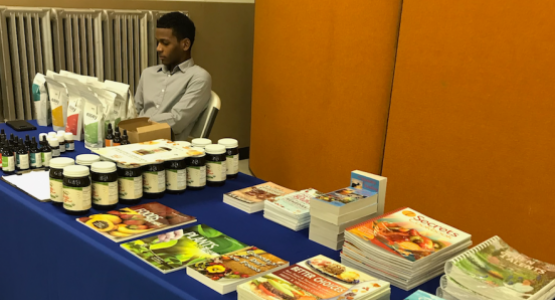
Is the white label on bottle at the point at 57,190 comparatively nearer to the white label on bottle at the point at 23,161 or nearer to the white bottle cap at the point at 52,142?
the white label on bottle at the point at 23,161

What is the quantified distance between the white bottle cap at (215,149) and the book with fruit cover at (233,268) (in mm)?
590

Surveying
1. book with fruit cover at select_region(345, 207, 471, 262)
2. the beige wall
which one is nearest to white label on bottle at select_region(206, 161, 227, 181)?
book with fruit cover at select_region(345, 207, 471, 262)

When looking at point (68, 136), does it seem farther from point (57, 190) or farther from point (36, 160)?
point (57, 190)

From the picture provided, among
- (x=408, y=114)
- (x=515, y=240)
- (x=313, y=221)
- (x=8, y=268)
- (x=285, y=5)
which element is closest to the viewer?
(x=313, y=221)

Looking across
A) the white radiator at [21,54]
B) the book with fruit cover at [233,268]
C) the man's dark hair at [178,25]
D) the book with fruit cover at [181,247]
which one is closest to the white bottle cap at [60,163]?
the book with fruit cover at [181,247]

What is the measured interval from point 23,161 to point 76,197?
1.95 ft

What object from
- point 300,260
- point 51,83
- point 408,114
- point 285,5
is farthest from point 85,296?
point 285,5

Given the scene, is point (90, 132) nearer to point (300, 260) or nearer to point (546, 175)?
point (300, 260)

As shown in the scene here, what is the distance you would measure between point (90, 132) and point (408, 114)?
1822 mm

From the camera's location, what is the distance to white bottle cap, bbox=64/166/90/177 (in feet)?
4.92

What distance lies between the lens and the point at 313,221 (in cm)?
151

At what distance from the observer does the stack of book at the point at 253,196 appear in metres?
1.72

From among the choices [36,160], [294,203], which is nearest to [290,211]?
[294,203]

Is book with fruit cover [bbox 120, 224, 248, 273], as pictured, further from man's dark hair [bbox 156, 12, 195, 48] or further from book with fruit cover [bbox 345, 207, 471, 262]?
man's dark hair [bbox 156, 12, 195, 48]
